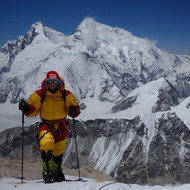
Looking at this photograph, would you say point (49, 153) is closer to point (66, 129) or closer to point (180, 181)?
point (66, 129)

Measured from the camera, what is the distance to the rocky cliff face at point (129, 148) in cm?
14938

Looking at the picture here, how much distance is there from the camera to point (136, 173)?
151 meters

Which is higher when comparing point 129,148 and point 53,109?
point 53,109

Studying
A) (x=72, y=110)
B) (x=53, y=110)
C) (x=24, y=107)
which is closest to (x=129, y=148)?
(x=72, y=110)

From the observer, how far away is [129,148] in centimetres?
16312

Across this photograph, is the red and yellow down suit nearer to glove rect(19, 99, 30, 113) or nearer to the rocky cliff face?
glove rect(19, 99, 30, 113)

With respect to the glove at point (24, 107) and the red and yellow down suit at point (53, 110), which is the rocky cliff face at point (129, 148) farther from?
the glove at point (24, 107)

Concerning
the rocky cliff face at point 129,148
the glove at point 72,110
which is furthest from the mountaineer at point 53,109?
the rocky cliff face at point 129,148

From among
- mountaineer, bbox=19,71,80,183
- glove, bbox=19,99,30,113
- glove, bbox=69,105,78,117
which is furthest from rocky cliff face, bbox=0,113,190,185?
glove, bbox=19,99,30,113

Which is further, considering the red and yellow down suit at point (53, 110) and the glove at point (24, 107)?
the red and yellow down suit at point (53, 110)

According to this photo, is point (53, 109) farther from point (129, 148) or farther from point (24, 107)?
point (129, 148)

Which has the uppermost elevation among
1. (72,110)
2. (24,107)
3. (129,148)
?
(24,107)

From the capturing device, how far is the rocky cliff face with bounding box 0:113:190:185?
490 ft

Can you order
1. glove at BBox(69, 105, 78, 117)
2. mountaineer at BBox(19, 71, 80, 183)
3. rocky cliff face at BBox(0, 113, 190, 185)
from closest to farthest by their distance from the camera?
mountaineer at BBox(19, 71, 80, 183)
glove at BBox(69, 105, 78, 117)
rocky cliff face at BBox(0, 113, 190, 185)
